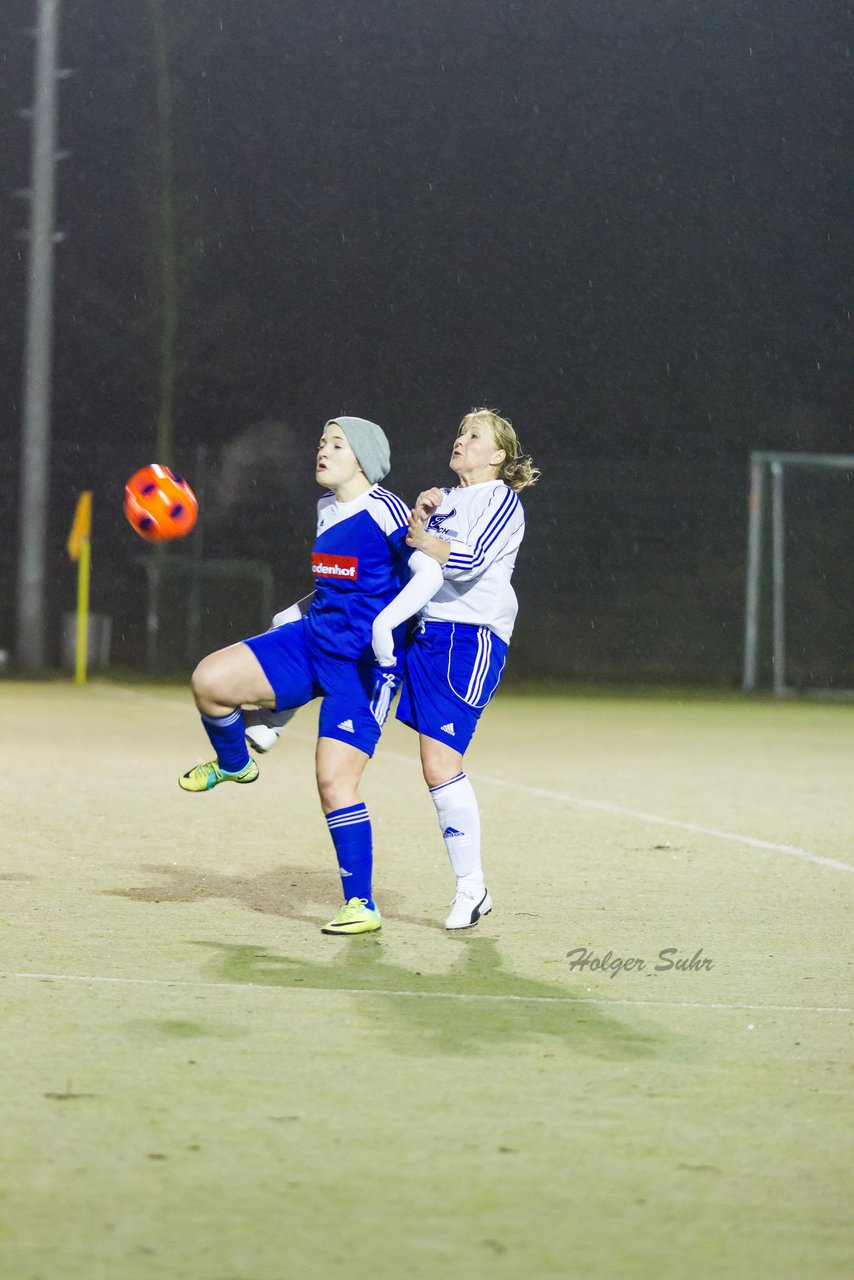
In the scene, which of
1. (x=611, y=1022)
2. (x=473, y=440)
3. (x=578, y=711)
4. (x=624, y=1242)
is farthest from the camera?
(x=578, y=711)

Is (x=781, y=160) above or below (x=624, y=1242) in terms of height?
above

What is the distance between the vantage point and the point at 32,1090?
154 inches

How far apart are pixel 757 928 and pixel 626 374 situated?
2238 centimetres

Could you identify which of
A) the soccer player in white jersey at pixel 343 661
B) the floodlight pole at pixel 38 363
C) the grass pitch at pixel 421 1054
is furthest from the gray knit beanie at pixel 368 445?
the floodlight pole at pixel 38 363

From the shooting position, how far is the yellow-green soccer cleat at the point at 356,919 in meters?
5.94

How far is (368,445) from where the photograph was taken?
6098 mm

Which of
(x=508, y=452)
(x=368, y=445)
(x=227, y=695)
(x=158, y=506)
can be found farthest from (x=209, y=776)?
(x=508, y=452)

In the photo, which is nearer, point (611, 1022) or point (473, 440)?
point (611, 1022)

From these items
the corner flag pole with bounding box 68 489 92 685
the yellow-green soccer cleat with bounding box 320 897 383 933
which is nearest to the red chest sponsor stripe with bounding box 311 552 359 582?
the yellow-green soccer cleat with bounding box 320 897 383 933

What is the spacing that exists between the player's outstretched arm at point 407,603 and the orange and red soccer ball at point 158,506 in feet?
4.92

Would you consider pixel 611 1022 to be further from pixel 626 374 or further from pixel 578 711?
pixel 626 374

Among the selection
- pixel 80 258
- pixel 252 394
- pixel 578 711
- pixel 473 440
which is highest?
pixel 80 258

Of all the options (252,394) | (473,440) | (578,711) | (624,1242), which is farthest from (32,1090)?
(252,394)

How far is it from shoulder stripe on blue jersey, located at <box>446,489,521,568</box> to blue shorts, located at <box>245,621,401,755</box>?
1.38 ft
